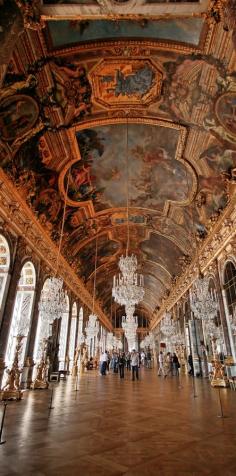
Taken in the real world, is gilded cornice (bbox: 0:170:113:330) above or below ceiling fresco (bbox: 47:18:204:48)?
below

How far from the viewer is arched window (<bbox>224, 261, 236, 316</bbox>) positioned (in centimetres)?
1071

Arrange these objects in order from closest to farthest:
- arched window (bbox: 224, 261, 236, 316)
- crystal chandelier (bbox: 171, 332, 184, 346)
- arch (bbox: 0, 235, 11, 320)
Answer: arch (bbox: 0, 235, 11, 320) → arched window (bbox: 224, 261, 236, 316) → crystal chandelier (bbox: 171, 332, 184, 346)

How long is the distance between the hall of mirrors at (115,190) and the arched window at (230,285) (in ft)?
0.27

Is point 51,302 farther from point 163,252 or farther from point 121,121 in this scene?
point 163,252

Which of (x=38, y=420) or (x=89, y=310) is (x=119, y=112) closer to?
(x=38, y=420)

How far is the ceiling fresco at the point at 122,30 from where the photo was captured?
6.57 meters

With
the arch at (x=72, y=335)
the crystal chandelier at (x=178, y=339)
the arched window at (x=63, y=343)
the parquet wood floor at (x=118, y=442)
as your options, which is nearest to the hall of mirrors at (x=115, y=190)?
the parquet wood floor at (x=118, y=442)

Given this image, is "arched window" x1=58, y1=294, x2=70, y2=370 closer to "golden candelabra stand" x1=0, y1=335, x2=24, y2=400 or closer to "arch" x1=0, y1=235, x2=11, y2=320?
"arch" x1=0, y1=235, x2=11, y2=320

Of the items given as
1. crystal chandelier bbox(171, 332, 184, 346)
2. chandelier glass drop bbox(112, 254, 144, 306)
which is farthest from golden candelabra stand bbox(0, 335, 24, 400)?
crystal chandelier bbox(171, 332, 184, 346)

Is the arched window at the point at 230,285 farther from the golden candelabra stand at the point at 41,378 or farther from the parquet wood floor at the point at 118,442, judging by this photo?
the golden candelabra stand at the point at 41,378

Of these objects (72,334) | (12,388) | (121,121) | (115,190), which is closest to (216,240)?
(115,190)

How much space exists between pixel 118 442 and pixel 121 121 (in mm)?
9395

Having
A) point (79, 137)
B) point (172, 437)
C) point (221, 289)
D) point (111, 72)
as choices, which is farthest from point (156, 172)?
point (172, 437)

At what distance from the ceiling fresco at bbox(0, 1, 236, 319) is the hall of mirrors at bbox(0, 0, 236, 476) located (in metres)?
0.04
